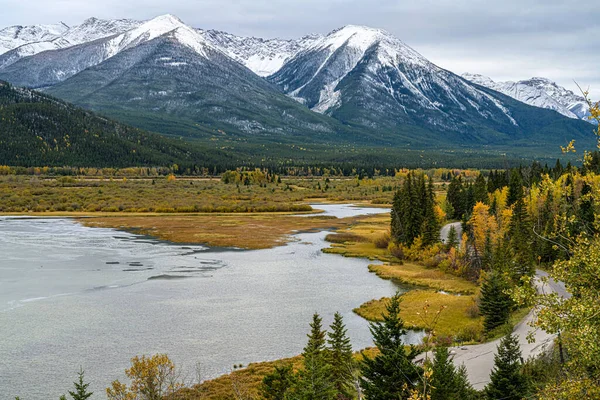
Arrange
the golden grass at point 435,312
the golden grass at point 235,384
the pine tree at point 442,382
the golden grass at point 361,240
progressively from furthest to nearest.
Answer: the golden grass at point 361,240, the golden grass at point 435,312, the golden grass at point 235,384, the pine tree at point 442,382

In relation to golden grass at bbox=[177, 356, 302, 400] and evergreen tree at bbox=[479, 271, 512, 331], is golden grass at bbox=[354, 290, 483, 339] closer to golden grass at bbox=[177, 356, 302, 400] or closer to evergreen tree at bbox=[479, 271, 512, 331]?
evergreen tree at bbox=[479, 271, 512, 331]

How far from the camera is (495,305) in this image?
46.1m

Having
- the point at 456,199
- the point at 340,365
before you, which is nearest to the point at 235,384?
the point at 340,365

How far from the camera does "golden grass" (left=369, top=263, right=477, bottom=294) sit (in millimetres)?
65125

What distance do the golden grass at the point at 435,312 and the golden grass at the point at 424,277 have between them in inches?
170

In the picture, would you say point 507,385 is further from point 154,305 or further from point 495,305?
point 154,305

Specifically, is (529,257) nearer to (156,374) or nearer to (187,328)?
(187,328)

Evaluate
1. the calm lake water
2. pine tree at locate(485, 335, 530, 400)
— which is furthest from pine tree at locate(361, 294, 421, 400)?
the calm lake water

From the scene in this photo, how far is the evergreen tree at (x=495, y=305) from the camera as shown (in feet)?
151

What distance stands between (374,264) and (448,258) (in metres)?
10.8

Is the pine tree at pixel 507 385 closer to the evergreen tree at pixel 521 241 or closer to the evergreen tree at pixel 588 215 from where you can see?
the evergreen tree at pixel 588 215

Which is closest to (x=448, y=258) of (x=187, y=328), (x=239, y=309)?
(x=239, y=309)

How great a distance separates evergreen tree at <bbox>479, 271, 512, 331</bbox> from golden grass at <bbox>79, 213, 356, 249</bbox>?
51.2m

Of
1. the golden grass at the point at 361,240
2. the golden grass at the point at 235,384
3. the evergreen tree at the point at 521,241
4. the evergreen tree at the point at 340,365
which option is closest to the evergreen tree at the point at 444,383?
the golden grass at the point at 235,384
